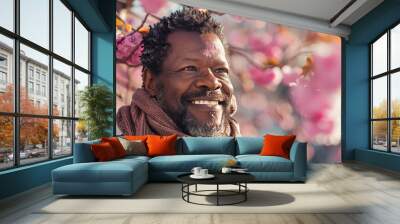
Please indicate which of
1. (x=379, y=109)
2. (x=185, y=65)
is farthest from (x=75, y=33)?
(x=379, y=109)

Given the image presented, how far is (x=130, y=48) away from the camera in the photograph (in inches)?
328

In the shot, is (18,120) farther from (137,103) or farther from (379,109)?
(379,109)

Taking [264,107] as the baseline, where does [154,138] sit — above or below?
below

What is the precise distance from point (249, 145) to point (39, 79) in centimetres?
367

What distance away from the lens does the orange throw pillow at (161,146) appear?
6.43 meters

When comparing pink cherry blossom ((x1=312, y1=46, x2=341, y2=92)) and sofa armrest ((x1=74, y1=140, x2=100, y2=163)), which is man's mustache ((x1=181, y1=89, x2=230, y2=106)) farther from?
sofa armrest ((x1=74, y1=140, x2=100, y2=163))

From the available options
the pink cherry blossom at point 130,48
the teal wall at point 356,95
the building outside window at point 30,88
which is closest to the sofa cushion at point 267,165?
the building outside window at point 30,88

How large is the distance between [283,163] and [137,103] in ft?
12.4

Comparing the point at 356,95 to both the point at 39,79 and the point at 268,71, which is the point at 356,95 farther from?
the point at 39,79

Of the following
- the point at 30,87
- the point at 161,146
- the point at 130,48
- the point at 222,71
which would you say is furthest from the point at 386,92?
the point at 30,87

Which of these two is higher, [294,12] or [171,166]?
[294,12]

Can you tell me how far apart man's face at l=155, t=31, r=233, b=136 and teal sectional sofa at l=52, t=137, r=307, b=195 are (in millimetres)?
1405

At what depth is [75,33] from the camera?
745 cm

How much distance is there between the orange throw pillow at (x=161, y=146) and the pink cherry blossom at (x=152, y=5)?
3245mm
